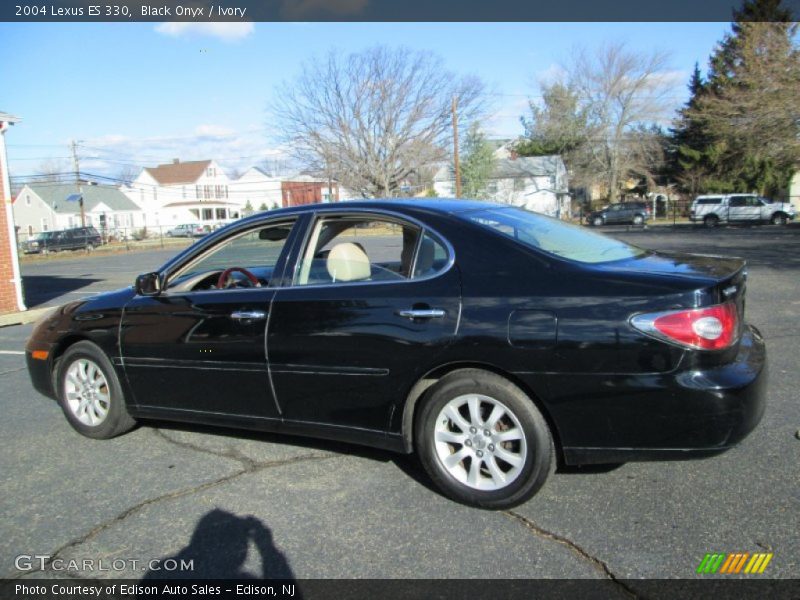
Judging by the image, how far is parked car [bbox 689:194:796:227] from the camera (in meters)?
34.3

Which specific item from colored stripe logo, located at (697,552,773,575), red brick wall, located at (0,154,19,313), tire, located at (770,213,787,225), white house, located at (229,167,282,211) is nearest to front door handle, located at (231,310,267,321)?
colored stripe logo, located at (697,552,773,575)

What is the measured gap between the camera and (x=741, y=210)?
3494 centimetres

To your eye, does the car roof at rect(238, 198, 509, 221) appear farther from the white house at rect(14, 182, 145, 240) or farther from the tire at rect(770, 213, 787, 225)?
the white house at rect(14, 182, 145, 240)

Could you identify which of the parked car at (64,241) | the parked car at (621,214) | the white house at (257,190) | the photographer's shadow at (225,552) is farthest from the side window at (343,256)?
the white house at (257,190)

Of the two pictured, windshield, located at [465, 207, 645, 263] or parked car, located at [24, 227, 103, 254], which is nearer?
windshield, located at [465, 207, 645, 263]

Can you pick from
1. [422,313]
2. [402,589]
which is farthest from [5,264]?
[402,589]

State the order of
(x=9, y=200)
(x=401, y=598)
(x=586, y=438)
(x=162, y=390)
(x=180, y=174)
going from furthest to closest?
(x=180, y=174) < (x=9, y=200) < (x=162, y=390) < (x=586, y=438) < (x=401, y=598)

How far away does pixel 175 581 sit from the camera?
2.79 metres

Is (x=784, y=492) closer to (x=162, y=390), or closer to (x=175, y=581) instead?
(x=175, y=581)

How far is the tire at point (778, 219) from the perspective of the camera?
3428 centimetres

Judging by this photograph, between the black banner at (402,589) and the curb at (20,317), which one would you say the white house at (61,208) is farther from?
the black banner at (402,589)

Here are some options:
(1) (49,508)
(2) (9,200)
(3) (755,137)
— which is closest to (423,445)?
(1) (49,508)

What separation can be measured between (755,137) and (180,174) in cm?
7284

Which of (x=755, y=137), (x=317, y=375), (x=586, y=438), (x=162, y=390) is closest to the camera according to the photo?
(x=586, y=438)
